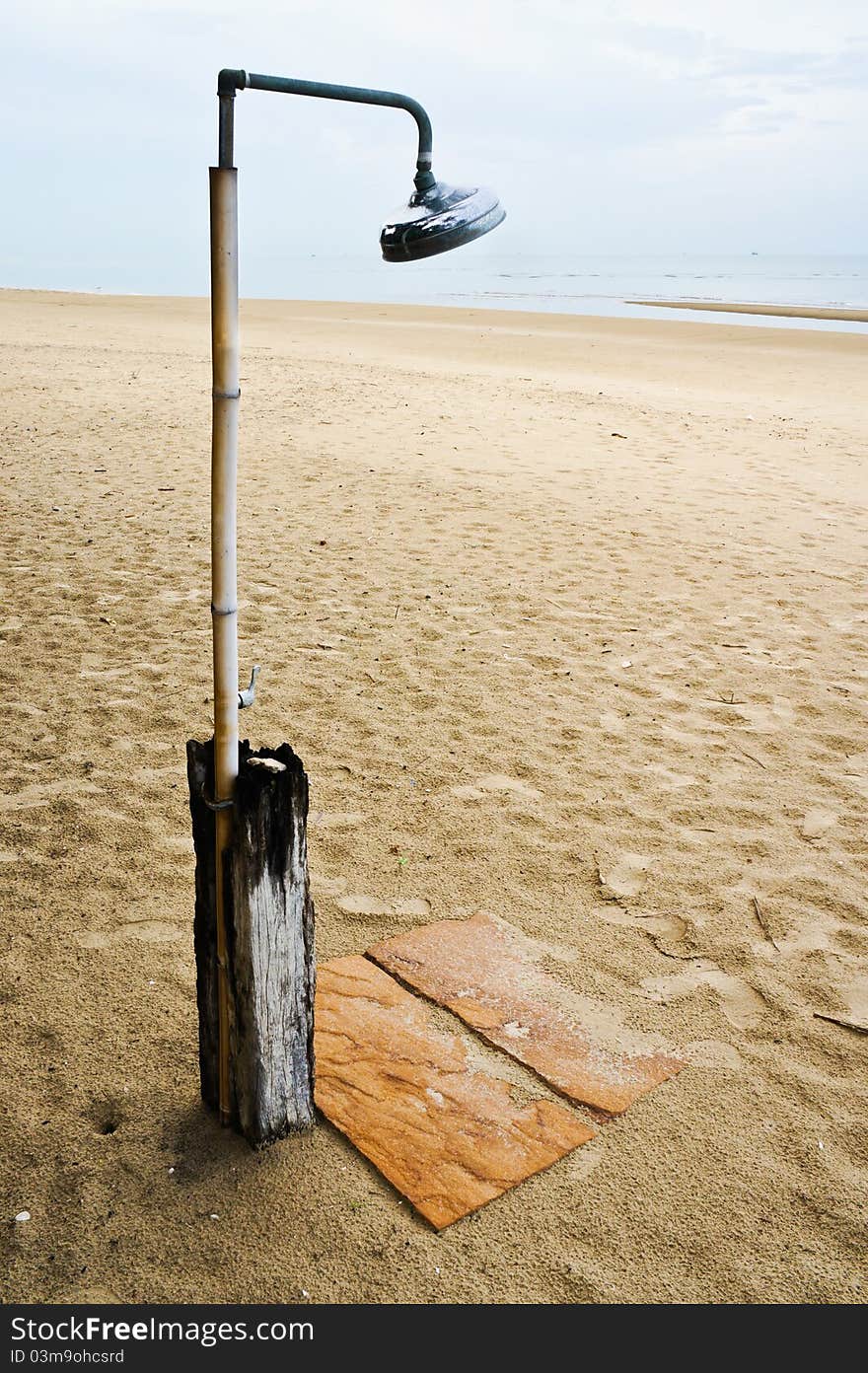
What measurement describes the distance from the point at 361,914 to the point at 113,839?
0.90 meters

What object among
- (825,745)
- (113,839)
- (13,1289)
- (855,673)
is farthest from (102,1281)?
(855,673)

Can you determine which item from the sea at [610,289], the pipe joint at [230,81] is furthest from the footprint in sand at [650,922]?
the sea at [610,289]

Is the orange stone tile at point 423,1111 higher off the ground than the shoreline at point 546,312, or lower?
lower

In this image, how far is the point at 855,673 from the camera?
5164mm

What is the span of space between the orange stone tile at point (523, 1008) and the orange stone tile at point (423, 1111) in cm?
9

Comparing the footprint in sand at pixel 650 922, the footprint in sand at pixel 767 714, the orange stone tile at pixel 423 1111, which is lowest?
the orange stone tile at pixel 423 1111

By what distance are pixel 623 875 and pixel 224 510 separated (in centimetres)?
201

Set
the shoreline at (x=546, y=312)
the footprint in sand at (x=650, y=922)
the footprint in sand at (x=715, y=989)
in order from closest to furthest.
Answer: the footprint in sand at (x=715, y=989) < the footprint in sand at (x=650, y=922) < the shoreline at (x=546, y=312)

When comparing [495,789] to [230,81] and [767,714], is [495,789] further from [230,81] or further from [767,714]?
[230,81]

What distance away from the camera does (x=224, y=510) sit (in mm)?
2033

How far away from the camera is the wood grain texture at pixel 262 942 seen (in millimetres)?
2145

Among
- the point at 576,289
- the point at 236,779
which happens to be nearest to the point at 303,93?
the point at 236,779

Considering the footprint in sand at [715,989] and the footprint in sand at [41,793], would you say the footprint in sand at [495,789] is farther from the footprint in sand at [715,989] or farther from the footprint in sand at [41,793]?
the footprint in sand at [41,793]

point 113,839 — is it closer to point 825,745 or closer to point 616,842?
point 616,842
